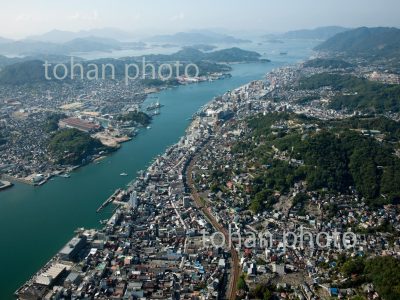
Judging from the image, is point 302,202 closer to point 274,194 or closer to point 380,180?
point 274,194

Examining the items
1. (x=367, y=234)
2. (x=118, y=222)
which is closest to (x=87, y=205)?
(x=118, y=222)

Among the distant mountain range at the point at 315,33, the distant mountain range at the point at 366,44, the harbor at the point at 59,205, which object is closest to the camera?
the harbor at the point at 59,205

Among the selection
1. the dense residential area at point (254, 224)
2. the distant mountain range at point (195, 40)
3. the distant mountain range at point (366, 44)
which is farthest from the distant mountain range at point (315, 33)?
the dense residential area at point (254, 224)

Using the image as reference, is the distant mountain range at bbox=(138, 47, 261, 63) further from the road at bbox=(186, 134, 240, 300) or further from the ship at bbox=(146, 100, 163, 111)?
the road at bbox=(186, 134, 240, 300)

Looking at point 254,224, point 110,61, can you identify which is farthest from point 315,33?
point 254,224

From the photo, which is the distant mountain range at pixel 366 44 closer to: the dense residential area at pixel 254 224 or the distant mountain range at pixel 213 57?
the distant mountain range at pixel 213 57

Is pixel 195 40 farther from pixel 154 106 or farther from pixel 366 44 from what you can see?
pixel 154 106

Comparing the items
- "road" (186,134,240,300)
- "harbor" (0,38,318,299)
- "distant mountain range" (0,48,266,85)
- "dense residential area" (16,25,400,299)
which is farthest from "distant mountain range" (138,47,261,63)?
"road" (186,134,240,300)

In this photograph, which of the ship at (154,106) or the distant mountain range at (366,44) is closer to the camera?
the ship at (154,106)
